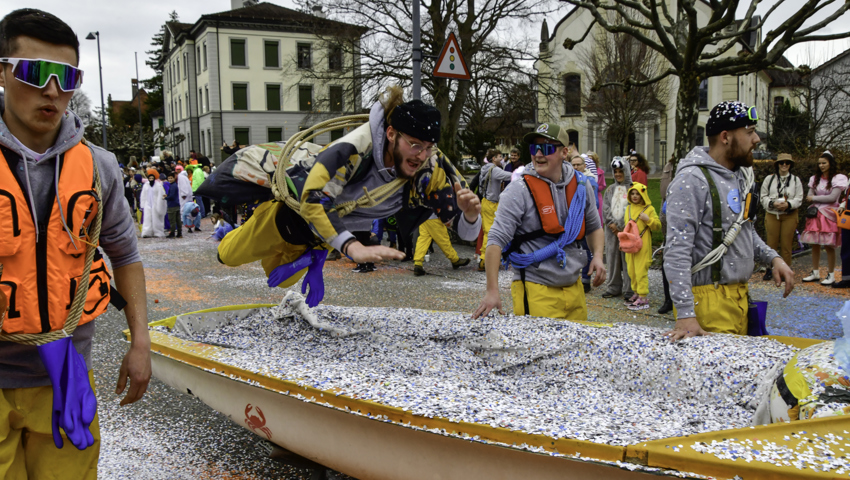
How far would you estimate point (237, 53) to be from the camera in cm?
4512

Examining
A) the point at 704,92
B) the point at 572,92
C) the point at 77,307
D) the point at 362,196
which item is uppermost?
the point at 704,92

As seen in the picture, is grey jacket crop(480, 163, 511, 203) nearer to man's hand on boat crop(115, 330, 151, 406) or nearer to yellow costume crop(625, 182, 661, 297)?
yellow costume crop(625, 182, 661, 297)

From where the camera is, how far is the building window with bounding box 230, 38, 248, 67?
4488 centimetres

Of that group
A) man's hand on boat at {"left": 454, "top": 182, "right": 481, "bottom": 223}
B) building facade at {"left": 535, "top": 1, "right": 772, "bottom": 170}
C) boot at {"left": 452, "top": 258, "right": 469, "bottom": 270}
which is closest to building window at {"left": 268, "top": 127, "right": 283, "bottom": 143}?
building facade at {"left": 535, "top": 1, "right": 772, "bottom": 170}

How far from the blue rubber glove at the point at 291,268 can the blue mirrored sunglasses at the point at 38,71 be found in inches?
101

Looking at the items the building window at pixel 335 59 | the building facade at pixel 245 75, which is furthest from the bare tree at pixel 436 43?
the building facade at pixel 245 75

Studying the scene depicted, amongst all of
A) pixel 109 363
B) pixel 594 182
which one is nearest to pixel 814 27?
pixel 594 182

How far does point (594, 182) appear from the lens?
7.31 m

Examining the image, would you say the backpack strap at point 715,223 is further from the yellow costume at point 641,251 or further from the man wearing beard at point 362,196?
the yellow costume at point 641,251

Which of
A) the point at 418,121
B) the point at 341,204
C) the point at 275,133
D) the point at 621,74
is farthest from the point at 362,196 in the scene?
the point at 275,133

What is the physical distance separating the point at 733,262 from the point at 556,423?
1.50m

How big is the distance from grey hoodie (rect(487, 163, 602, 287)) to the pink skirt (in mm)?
5956

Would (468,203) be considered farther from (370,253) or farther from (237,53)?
(237,53)

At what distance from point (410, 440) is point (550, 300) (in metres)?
1.65
